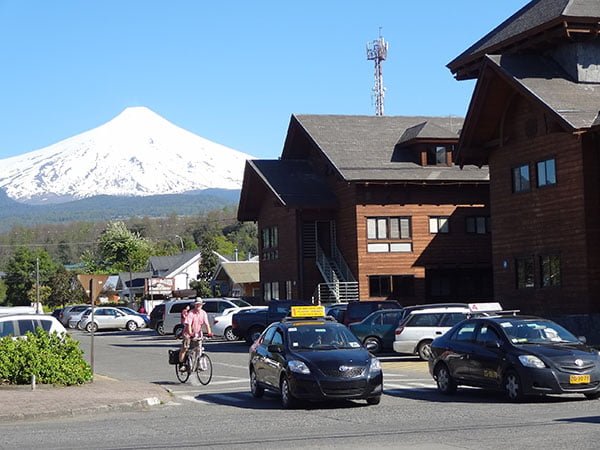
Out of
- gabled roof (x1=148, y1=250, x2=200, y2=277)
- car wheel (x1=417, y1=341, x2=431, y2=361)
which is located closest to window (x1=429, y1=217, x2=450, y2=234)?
car wheel (x1=417, y1=341, x2=431, y2=361)

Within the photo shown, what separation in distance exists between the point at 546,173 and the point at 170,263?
79.1 metres

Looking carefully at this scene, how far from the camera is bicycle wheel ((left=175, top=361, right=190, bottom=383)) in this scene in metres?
23.1

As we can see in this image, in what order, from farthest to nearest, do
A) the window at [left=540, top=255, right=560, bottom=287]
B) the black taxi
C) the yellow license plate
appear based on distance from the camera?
1. the window at [left=540, top=255, right=560, bottom=287]
2. the black taxi
3. the yellow license plate

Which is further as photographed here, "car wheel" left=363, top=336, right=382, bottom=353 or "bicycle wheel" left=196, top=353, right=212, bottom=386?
"car wheel" left=363, top=336, right=382, bottom=353

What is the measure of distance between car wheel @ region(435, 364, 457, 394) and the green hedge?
7585 millimetres

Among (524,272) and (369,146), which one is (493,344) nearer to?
(524,272)

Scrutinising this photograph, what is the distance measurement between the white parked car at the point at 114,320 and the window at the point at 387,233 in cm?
1787

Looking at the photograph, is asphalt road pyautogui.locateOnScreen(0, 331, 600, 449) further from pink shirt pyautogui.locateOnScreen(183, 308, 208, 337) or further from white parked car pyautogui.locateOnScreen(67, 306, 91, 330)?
white parked car pyautogui.locateOnScreen(67, 306, 91, 330)

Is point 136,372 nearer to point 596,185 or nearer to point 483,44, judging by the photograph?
point 596,185

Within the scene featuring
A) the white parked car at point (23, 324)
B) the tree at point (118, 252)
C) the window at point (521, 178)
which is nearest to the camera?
the white parked car at point (23, 324)

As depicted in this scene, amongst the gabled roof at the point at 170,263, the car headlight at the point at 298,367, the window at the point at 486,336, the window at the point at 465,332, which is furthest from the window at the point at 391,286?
the gabled roof at the point at 170,263

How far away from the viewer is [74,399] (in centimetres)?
1884

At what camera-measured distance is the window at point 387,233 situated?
4822 cm

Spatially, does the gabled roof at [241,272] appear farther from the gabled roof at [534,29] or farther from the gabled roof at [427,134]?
the gabled roof at [534,29]
